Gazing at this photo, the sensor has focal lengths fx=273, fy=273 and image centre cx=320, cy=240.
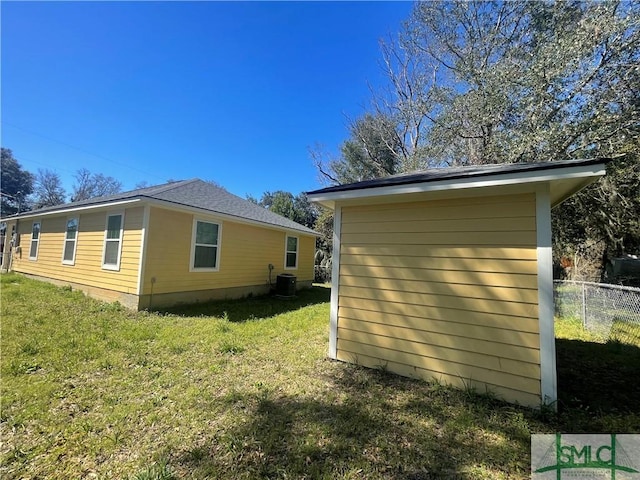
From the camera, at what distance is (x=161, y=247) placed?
23.4 feet

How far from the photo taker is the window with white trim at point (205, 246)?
7.92 meters

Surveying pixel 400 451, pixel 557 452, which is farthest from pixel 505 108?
pixel 400 451

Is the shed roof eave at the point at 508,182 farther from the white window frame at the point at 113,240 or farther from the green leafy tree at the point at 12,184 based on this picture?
the green leafy tree at the point at 12,184

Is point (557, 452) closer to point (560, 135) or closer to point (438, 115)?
point (560, 135)

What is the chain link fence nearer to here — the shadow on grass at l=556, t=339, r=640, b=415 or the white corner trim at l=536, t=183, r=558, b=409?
the shadow on grass at l=556, t=339, r=640, b=415

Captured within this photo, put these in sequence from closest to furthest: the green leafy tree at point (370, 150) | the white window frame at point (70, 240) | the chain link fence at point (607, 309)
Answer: the chain link fence at point (607, 309), the white window frame at point (70, 240), the green leafy tree at point (370, 150)

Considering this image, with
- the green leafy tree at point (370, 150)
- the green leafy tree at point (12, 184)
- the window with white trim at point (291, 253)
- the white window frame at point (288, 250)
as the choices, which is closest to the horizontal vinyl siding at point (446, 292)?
the white window frame at point (288, 250)

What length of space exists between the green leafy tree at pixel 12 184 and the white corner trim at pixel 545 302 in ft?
161

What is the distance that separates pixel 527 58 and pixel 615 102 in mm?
2338

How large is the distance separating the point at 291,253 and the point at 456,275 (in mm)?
9126

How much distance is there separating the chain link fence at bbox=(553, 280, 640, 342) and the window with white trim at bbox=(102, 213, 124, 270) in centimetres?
1155

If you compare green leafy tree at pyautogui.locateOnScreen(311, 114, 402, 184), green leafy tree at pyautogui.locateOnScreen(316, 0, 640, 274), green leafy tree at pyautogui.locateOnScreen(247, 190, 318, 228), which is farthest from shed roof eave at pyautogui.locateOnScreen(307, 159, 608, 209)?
green leafy tree at pyautogui.locateOnScreen(247, 190, 318, 228)

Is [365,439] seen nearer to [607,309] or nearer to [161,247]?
[161,247]

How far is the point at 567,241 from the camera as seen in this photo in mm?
9109
